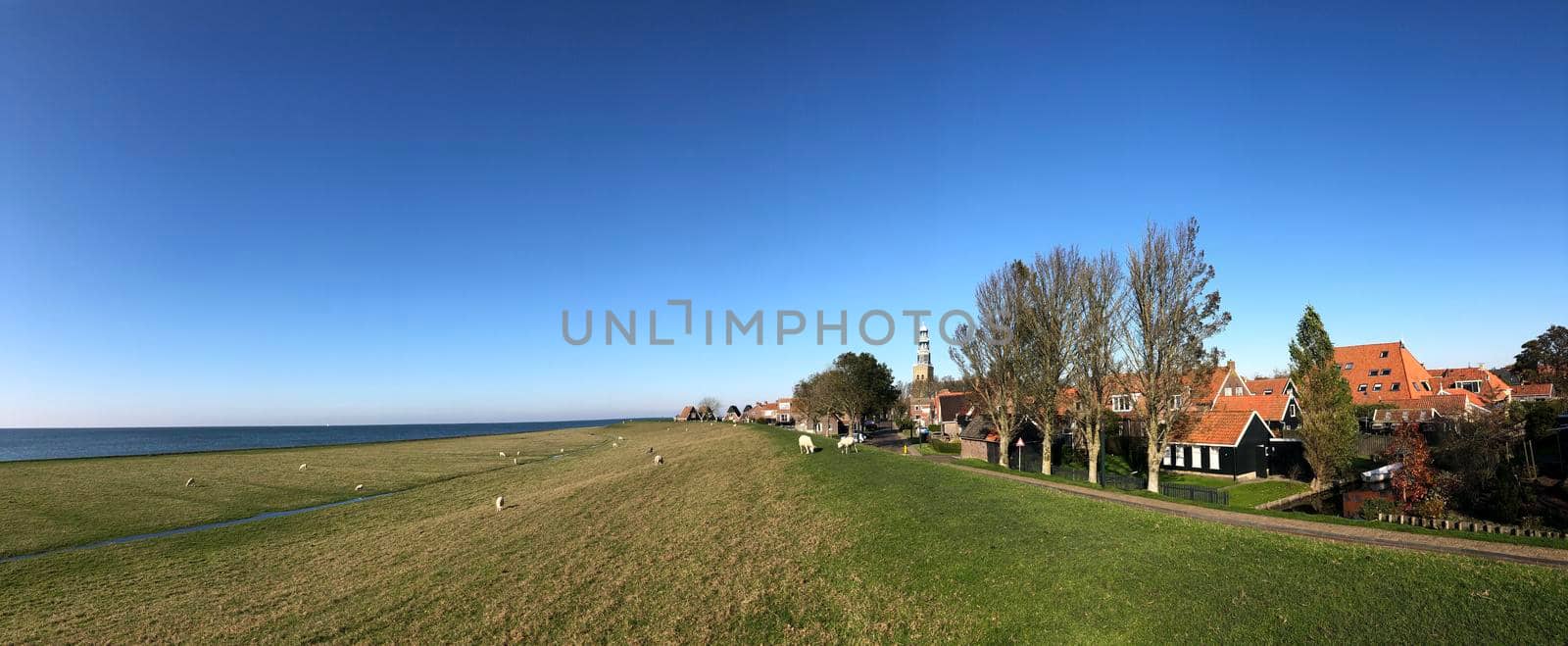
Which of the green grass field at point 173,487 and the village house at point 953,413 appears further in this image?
the village house at point 953,413

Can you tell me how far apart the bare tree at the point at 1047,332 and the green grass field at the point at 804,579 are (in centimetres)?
1960

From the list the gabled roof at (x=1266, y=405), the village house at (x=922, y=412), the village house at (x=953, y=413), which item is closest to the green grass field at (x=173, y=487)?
the village house at (x=953, y=413)

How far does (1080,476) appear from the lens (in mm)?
40000

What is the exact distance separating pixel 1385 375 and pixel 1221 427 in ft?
145

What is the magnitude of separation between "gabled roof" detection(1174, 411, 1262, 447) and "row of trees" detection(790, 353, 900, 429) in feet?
136

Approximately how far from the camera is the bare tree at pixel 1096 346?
36219 mm

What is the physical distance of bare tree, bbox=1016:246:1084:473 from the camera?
130 ft

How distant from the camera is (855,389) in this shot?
262 ft

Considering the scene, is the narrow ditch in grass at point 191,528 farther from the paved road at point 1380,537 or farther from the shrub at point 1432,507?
the shrub at point 1432,507

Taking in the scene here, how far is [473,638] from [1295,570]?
1767 centimetres

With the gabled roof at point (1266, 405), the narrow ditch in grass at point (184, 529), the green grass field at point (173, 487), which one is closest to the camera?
the narrow ditch in grass at point (184, 529)

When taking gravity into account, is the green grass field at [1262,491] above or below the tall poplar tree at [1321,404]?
below

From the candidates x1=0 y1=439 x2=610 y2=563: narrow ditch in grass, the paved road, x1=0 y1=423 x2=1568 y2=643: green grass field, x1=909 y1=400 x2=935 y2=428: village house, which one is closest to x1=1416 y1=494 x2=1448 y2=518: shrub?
the paved road

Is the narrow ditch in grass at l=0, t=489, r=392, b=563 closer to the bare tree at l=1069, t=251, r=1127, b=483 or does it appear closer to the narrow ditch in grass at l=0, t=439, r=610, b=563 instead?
the narrow ditch in grass at l=0, t=439, r=610, b=563
